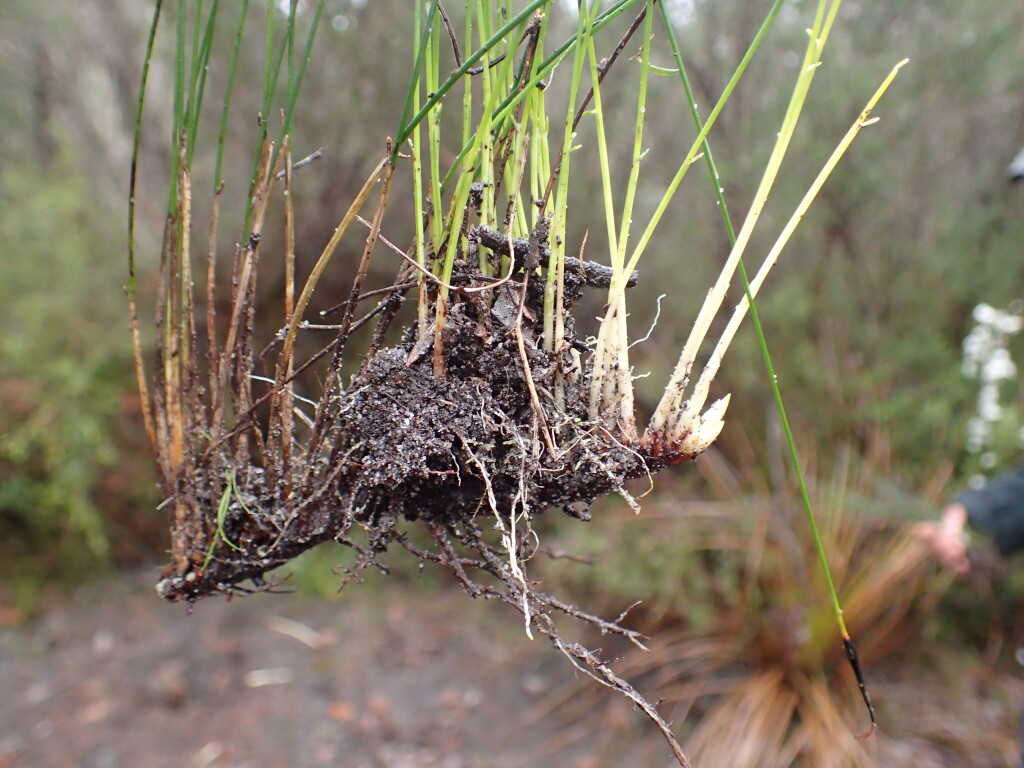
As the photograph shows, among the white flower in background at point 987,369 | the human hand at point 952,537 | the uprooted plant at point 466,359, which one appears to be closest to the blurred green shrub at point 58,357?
the uprooted plant at point 466,359

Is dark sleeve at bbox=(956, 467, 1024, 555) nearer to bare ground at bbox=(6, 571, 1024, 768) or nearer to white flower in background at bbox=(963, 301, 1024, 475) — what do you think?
white flower in background at bbox=(963, 301, 1024, 475)

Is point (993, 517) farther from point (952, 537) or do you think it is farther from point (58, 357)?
point (58, 357)

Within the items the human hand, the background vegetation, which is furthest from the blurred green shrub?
the human hand

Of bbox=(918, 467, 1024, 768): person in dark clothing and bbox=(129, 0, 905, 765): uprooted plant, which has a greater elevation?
bbox=(129, 0, 905, 765): uprooted plant

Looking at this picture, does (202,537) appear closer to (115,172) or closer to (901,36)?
(901,36)

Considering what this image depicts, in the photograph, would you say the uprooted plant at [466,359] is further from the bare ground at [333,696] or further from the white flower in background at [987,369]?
the white flower in background at [987,369]

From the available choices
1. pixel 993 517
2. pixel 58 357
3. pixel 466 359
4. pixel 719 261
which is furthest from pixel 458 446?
pixel 58 357

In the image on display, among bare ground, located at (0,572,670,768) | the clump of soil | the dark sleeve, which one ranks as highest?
the clump of soil
